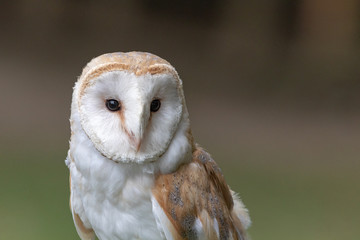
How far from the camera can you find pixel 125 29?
228cm

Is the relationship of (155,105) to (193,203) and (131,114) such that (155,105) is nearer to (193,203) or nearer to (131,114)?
(131,114)

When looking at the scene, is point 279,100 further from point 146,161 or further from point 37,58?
point 146,161

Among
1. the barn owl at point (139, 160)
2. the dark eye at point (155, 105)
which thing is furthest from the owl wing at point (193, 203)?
the dark eye at point (155, 105)

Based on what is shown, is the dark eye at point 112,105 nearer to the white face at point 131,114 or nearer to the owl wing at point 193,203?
the white face at point 131,114

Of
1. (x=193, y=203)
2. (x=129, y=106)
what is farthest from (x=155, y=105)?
(x=193, y=203)

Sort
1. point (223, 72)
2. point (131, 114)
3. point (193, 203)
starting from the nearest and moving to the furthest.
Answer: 1. point (131, 114)
2. point (193, 203)
3. point (223, 72)

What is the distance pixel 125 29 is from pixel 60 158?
576mm

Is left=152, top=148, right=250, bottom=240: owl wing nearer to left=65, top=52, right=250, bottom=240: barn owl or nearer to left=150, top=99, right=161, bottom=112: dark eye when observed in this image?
left=65, top=52, right=250, bottom=240: barn owl

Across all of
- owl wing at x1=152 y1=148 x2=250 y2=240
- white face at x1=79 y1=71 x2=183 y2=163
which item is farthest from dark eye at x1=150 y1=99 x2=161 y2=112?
owl wing at x1=152 y1=148 x2=250 y2=240

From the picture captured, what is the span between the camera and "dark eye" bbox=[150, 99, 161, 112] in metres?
1.15

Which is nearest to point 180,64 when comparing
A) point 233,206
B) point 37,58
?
point 37,58

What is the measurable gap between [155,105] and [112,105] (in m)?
0.09

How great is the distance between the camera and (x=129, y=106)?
3.61 feet

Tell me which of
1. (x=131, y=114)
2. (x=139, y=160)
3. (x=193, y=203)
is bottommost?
(x=193, y=203)
